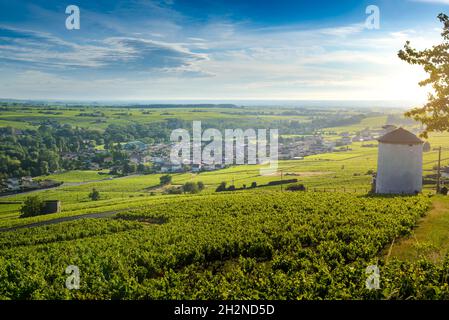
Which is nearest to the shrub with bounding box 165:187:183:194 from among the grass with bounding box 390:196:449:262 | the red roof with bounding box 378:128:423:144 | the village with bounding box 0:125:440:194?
the village with bounding box 0:125:440:194

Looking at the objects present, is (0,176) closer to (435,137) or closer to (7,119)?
(7,119)

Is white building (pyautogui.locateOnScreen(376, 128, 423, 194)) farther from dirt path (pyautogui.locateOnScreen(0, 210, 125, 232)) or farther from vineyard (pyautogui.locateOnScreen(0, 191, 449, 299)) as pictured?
dirt path (pyautogui.locateOnScreen(0, 210, 125, 232))

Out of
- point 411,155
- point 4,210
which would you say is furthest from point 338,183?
point 4,210

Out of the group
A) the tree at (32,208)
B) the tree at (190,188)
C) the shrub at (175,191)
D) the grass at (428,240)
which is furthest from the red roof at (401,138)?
the shrub at (175,191)

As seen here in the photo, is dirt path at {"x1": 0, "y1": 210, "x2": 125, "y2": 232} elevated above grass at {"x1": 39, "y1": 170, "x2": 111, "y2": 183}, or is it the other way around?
dirt path at {"x1": 0, "y1": 210, "x2": 125, "y2": 232}

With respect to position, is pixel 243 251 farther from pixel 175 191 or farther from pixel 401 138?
pixel 175 191

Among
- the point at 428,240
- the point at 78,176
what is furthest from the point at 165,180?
the point at 428,240

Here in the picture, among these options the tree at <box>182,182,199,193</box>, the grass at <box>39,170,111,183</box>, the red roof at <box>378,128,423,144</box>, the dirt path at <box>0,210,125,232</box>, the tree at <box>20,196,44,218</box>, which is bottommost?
the grass at <box>39,170,111,183</box>

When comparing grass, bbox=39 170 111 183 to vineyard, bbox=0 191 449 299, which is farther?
grass, bbox=39 170 111 183
